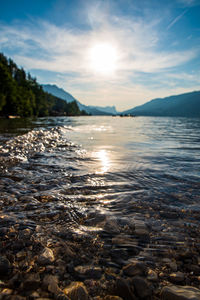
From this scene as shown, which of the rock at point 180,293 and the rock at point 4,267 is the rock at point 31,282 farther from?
the rock at point 180,293

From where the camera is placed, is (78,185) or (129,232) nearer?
(129,232)

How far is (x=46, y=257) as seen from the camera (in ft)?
7.23

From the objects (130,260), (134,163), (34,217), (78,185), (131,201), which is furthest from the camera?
(134,163)

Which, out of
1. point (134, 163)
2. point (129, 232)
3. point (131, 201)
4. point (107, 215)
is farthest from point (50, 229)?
point (134, 163)

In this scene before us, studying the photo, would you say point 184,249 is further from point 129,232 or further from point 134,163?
point 134,163

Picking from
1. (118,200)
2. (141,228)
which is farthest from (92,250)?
(118,200)

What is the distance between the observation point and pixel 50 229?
2791 mm

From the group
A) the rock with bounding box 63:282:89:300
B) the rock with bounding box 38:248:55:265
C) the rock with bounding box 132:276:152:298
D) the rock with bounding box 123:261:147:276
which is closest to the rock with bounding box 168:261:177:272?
the rock with bounding box 123:261:147:276

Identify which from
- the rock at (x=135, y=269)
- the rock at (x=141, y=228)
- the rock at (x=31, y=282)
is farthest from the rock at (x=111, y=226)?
the rock at (x=31, y=282)

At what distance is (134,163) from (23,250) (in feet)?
18.2

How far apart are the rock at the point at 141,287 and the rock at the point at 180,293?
151 mm

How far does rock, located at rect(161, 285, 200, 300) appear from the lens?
67.1 inches

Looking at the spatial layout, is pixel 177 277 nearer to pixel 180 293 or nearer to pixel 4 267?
pixel 180 293

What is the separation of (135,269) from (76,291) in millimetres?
760
